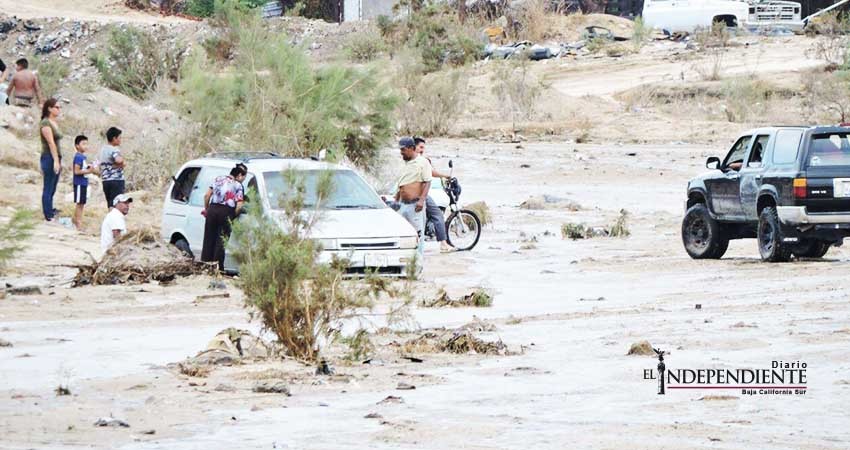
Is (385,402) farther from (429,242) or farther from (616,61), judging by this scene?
(616,61)

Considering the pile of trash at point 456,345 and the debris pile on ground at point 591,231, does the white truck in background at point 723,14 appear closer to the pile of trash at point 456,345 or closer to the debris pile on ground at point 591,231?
the debris pile on ground at point 591,231

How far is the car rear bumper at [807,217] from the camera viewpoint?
19.0 m

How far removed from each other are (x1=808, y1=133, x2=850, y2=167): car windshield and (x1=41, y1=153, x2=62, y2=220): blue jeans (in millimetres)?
10059

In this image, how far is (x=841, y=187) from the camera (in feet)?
62.3

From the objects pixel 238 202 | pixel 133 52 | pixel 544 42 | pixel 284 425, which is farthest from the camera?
pixel 544 42

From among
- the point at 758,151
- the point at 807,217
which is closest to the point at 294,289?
the point at 807,217

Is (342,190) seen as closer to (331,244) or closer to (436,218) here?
(331,244)

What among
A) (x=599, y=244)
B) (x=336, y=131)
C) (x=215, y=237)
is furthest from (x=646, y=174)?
(x=215, y=237)

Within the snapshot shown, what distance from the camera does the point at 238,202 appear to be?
18281mm

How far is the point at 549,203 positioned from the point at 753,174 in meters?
11.7

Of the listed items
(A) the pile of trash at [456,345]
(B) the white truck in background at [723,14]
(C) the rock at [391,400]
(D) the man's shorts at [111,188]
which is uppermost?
(B) the white truck in background at [723,14]

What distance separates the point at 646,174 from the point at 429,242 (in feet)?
48.1

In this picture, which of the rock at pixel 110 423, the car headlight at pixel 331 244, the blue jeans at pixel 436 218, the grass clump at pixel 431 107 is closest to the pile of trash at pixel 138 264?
the car headlight at pixel 331 244

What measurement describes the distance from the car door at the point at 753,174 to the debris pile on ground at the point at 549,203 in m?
10.5
